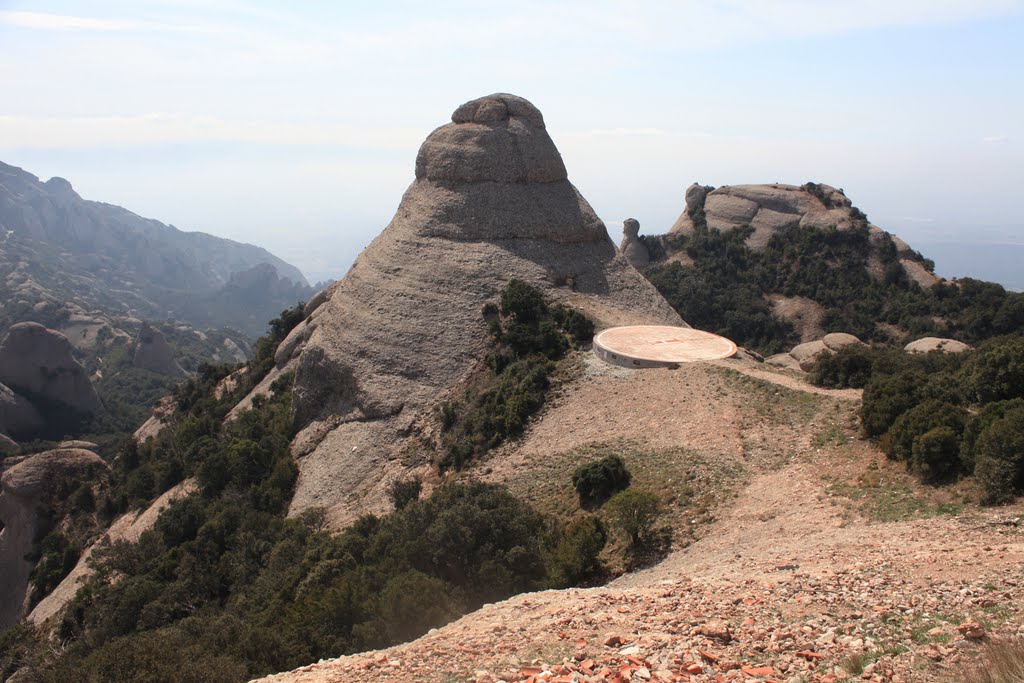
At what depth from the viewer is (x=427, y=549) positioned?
72.4ft

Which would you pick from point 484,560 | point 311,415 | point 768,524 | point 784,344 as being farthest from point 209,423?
point 784,344

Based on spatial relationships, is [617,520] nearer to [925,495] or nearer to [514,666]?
[925,495]

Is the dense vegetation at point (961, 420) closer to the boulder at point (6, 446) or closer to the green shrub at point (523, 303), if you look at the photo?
the green shrub at point (523, 303)

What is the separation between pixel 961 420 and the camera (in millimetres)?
20641

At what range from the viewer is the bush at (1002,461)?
56.5 feet

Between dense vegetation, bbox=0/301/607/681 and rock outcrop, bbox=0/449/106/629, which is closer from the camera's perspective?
dense vegetation, bbox=0/301/607/681

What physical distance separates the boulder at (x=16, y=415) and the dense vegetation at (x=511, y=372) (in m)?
59.0

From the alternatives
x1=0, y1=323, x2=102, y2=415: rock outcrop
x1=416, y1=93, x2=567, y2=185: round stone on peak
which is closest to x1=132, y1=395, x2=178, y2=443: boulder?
x1=416, y1=93, x2=567, y2=185: round stone on peak

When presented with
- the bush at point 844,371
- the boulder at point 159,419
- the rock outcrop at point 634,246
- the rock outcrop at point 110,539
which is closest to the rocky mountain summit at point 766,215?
the rock outcrop at point 634,246

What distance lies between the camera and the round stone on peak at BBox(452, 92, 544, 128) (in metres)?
43.0

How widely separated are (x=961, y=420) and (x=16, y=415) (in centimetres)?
8082

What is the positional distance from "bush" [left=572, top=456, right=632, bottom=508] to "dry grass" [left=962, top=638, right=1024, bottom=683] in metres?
15.9

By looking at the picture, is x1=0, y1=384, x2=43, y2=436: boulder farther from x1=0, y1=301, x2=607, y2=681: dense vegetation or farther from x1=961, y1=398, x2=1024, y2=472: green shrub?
x1=961, y1=398, x2=1024, y2=472: green shrub

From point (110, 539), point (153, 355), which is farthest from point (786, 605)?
point (153, 355)
